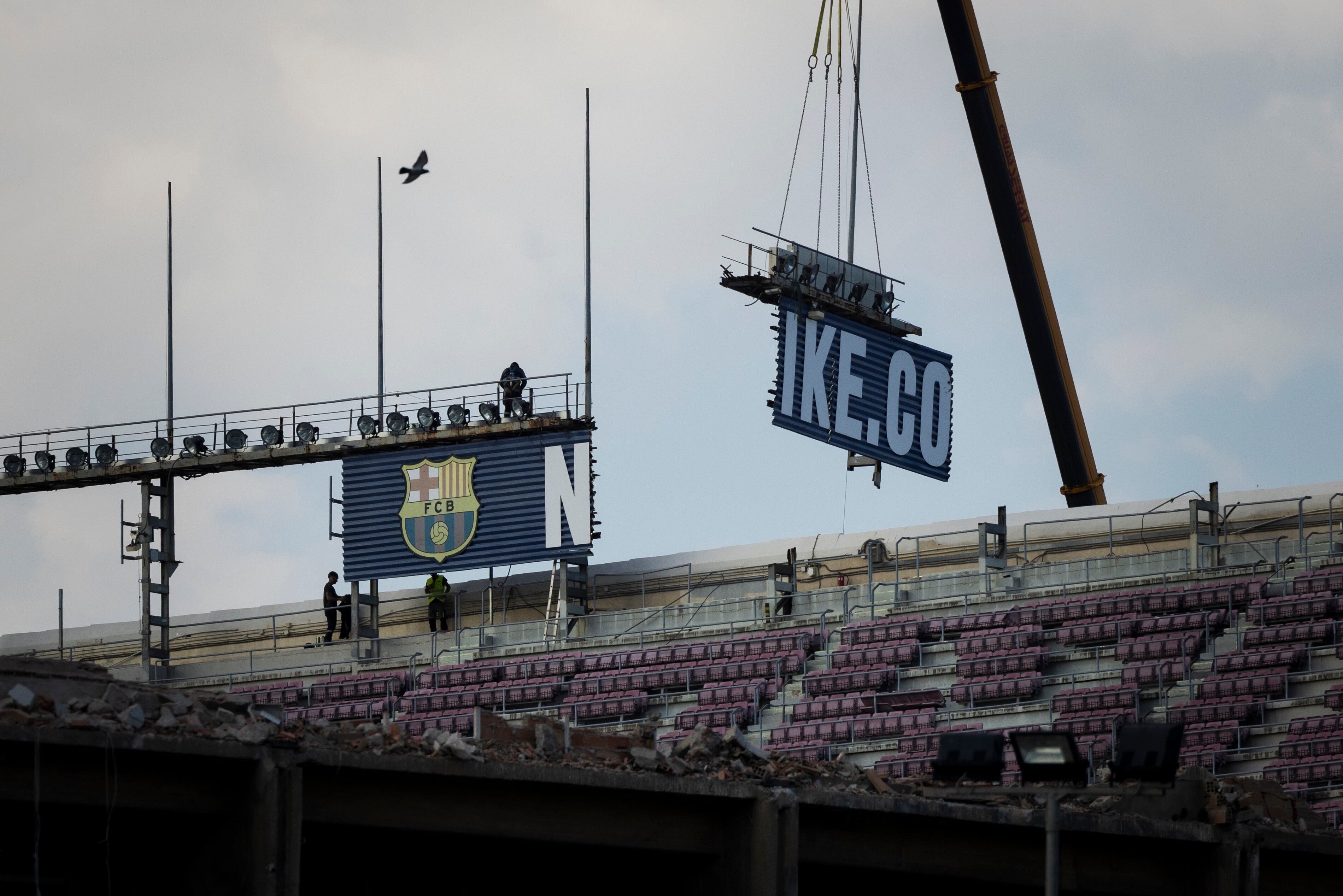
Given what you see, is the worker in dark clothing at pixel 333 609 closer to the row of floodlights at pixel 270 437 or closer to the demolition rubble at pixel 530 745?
the row of floodlights at pixel 270 437

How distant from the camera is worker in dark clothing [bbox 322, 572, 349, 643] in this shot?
153ft

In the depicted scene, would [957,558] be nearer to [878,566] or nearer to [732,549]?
[878,566]

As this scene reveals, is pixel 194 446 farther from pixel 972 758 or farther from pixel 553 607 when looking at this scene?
pixel 972 758

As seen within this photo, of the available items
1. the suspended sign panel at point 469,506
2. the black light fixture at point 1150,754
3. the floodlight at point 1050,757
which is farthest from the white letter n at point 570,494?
the floodlight at point 1050,757

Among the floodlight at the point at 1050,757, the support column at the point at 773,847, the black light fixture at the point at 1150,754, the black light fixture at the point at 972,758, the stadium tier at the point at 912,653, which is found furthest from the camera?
the stadium tier at the point at 912,653

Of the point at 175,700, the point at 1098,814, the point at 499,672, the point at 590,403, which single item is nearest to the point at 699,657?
the point at 499,672

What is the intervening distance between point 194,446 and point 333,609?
4973mm

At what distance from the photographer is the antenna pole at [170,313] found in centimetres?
4791

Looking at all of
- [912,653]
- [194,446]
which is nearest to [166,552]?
[194,446]

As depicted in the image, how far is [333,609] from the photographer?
46.9 metres

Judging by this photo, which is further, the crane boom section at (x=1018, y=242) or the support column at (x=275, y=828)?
the crane boom section at (x=1018, y=242)

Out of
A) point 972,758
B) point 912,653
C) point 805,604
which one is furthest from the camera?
point 805,604

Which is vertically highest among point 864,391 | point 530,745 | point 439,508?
point 864,391

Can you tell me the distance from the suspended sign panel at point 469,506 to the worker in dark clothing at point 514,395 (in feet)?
2.18
